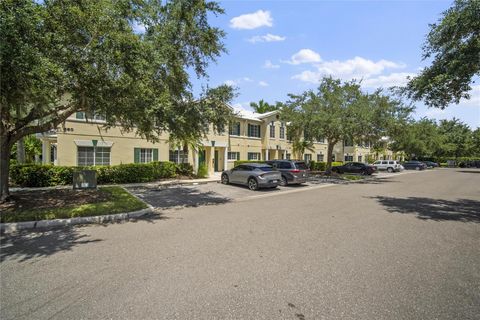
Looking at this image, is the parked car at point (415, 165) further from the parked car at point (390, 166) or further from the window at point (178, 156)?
the window at point (178, 156)

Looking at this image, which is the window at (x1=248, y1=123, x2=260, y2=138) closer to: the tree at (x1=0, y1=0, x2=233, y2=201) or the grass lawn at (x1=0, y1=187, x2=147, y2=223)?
the tree at (x1=0, y1=0, x2=233, y2=201)

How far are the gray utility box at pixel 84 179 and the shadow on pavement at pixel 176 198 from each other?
213 centimetres

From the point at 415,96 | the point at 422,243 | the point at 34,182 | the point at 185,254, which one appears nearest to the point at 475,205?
the point at 415,96

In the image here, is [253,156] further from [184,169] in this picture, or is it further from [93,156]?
[93,156]

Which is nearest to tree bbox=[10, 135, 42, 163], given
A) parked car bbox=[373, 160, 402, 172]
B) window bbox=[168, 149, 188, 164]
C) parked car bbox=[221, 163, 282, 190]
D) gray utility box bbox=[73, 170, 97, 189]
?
window bbox=[168, 149, 188, 164]

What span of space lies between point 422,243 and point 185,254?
5332 mm

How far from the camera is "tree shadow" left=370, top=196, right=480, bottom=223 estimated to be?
368 inches

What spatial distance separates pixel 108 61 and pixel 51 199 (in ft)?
20.7

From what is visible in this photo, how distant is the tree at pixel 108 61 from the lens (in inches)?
246

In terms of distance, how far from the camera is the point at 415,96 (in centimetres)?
1156

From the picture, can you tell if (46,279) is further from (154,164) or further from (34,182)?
(154,164)

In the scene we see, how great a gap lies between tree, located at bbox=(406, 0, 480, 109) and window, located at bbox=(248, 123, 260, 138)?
20113 millimetres

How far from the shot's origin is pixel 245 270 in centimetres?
470

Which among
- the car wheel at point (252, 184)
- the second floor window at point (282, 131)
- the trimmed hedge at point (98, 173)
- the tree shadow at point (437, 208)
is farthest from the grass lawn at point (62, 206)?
the second floor window at point (282, 131)
